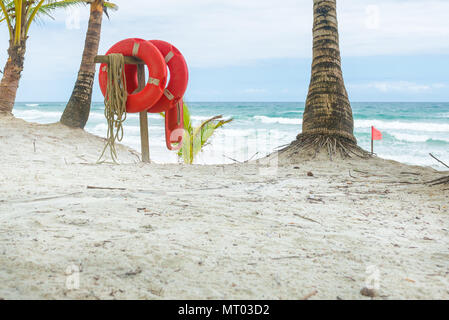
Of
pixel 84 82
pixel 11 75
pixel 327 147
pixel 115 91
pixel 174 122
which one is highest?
pixel 11 75

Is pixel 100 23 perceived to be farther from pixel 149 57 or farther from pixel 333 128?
pixel 333 128

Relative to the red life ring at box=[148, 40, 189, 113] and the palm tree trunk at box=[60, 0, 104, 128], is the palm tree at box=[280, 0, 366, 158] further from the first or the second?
the palm tree trunk at box=[60, 0, 104, 128]

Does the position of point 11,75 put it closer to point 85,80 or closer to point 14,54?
point 14,54

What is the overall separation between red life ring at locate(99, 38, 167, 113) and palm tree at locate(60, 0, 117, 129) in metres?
2.19

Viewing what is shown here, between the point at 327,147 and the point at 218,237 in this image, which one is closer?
the point at 218,237

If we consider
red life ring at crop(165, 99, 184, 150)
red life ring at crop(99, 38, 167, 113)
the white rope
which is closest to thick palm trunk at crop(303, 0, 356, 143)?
red life ring at crop(165, 99, 184, 150)

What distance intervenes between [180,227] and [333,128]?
3.59m

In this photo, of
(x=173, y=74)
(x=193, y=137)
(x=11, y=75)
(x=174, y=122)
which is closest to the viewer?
(x=173, y=74)

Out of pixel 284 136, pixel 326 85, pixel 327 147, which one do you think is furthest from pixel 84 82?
pixel 284 136

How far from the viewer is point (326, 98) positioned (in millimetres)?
5242

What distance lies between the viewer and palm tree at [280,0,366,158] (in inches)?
204

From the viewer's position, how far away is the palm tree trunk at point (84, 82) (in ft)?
22.5

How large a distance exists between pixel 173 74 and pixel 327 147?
2171 mm

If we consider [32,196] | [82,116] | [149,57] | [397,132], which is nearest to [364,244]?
[32,196]
